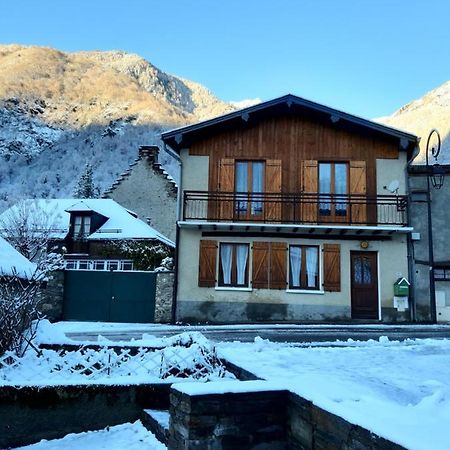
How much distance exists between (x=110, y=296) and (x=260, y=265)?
5.40m

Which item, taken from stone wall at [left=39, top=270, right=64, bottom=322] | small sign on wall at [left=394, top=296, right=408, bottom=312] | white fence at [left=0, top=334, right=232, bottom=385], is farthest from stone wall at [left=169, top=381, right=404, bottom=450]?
stone wall at [left=39, top=270, right=64, bottom=322]

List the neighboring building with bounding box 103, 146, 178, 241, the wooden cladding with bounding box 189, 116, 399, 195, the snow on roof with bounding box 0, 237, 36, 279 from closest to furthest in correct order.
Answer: the snow on roof with bounding box 0, 237, 36, 279 < the wooden cladding with bounding box 189, 116, 399, 195 < the neighboring building with bounding box 103, 146, 178, 241

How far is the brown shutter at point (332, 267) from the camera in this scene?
658 inches

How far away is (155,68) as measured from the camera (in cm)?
10306

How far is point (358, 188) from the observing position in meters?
17.4

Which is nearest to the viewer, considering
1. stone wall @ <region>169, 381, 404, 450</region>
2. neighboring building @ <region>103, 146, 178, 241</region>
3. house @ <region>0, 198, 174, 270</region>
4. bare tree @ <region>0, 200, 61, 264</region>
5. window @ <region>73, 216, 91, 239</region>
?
stone wall @ <region>169, 381, 404, 450</region>

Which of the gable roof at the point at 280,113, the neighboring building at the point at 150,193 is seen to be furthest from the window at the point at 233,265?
the neighboring building at the point at 150,193

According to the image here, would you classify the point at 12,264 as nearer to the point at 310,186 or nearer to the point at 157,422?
the point at 157,422

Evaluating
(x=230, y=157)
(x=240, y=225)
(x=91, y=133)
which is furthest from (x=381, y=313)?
(x=91, y=133)

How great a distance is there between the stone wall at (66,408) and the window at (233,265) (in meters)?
10.3

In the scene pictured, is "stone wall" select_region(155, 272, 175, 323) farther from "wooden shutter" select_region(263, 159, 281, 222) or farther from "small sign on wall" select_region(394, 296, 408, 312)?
"small sign on wall" select_region(394, 296, 408, 312)

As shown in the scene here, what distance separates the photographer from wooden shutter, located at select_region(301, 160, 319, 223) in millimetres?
17219

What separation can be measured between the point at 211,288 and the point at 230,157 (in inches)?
185

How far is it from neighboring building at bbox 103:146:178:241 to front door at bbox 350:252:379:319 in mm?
14669
